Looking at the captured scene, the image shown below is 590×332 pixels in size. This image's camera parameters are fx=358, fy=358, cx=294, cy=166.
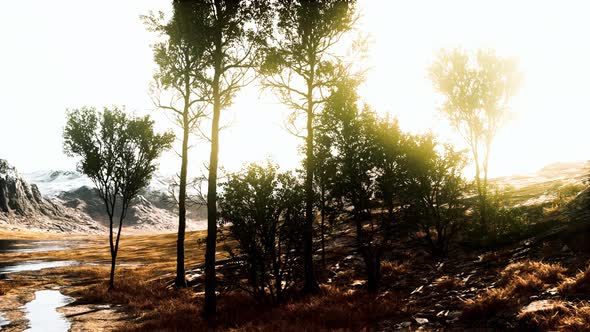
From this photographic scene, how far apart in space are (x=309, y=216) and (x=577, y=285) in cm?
887

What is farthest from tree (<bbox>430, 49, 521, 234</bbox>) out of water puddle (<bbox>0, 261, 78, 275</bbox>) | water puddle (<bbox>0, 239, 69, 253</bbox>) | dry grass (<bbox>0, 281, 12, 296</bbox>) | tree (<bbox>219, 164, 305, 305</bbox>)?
water puddle (<bbox>0, 239, 69, 253</bbox>)

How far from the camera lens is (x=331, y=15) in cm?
1703

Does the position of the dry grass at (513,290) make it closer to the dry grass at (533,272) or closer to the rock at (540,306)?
the dry grass at (533,272)

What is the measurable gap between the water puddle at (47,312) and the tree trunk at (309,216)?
9.78 metres

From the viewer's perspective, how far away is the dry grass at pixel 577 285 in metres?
9.81

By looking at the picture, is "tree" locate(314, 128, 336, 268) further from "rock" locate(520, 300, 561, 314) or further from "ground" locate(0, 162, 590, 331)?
"rock" locate(520, 300, 561, 314)

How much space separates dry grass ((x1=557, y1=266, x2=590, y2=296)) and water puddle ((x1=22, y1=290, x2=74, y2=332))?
1707cm

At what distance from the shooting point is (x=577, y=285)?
10109 millimetres

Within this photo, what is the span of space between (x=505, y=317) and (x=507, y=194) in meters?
26.5

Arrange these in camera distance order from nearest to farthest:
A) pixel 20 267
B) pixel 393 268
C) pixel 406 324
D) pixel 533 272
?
pixel 406 324 < pixel 533 272 < pixel 393 268 < pixel 20 267

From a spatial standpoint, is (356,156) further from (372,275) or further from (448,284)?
(448,284)

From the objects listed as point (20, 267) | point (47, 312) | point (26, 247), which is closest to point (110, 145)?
point (47, 312)

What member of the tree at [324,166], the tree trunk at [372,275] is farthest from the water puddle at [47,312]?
the tree trunk at [372,275]

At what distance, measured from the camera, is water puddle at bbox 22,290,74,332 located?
14.2m
